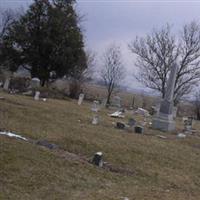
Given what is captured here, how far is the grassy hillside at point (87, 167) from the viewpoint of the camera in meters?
6.38

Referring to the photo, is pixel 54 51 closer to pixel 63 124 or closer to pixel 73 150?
pixel 63 124

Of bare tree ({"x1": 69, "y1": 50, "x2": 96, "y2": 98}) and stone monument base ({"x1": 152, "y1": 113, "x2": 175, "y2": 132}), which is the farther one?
bare tree ({"x1": 69, "y1": 50, "x2": 96, "y2": 98})

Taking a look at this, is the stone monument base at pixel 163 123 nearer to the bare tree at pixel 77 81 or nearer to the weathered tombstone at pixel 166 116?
the weathered tombstone at pixel 166 116

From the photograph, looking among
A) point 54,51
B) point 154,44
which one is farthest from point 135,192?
point 154,44

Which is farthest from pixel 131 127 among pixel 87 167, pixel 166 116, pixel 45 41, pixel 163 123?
pixel 45 41

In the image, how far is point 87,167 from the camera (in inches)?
311

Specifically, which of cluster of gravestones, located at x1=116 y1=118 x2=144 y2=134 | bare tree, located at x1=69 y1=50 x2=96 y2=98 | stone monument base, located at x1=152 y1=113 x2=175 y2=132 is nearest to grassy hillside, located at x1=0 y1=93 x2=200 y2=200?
cluster of gravestones, located at x1=116 y1=118 x2=144 y2=134

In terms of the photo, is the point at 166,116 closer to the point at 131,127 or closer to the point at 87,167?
the point at 131,127

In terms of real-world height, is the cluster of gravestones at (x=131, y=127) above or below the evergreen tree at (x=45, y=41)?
below

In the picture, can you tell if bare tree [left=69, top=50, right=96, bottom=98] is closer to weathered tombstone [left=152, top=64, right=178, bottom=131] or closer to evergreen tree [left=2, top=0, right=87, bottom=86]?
evergreen tree [left=2, top=0, right=87, bottom=86]

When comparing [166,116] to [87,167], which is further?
[166,116]

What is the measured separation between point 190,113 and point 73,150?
3545 cm

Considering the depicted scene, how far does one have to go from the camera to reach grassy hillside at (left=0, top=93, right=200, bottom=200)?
638 cm

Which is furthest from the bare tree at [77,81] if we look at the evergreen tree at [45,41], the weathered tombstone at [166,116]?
the weathered tombstone at [166,116]
